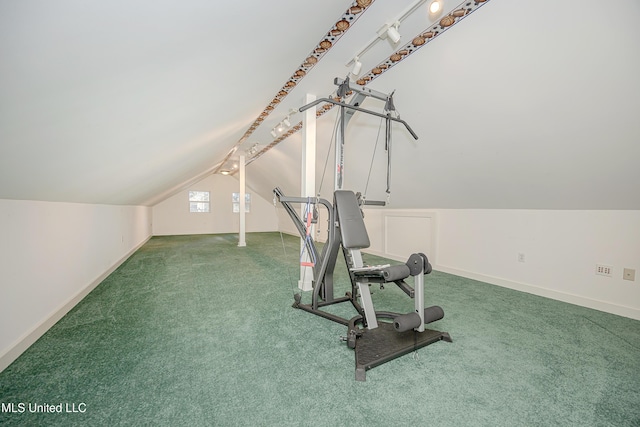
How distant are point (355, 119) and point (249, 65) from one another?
1.74 m

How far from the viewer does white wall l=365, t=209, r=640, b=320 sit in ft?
7.95

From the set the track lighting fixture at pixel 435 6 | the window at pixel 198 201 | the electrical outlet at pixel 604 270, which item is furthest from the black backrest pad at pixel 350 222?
the window at pixel 198 201

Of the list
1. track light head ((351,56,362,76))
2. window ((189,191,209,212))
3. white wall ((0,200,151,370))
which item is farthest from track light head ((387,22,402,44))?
window ((189,191,209,212))

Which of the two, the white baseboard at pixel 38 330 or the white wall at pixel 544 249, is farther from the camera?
the white wall at pixel 544 249

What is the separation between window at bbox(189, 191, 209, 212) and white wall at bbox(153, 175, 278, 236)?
0.45 feet

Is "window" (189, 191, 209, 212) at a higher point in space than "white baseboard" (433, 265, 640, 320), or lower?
higher

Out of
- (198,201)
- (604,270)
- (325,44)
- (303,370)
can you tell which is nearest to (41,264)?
(303,370)

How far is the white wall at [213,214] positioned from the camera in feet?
30.3

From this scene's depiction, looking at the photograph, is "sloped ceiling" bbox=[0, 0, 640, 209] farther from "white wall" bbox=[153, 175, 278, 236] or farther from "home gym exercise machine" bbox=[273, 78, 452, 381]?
"white wall" bbox=[153, 175, 278, 236]

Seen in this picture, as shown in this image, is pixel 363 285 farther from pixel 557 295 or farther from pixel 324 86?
pixel 557 295

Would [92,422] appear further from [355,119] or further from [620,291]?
[620,291]

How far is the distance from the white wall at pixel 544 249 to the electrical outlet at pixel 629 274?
25 millimetres

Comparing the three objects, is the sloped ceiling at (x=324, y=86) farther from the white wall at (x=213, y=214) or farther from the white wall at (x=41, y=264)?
the white wall at (x=213, y=214)

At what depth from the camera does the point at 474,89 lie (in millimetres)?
2146
